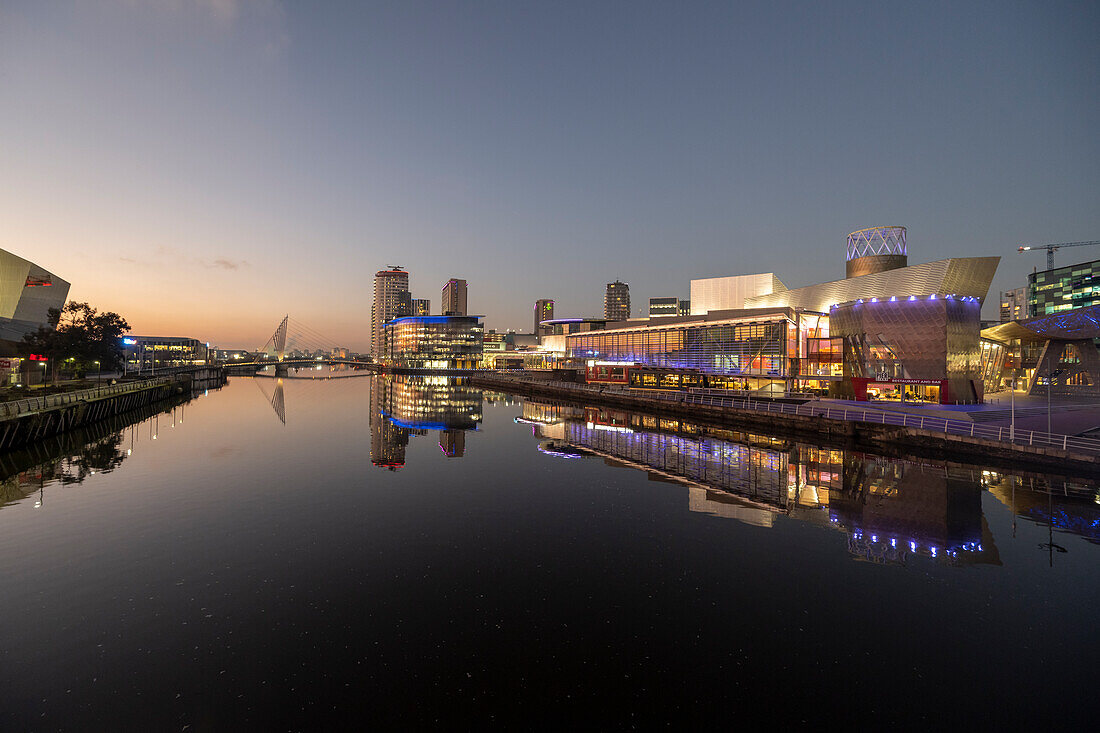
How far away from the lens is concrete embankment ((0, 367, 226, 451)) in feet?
114

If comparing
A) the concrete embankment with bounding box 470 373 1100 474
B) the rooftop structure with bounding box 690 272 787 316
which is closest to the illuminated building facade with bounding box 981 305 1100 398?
the concrete embankment with bounding box 470 373 1100 474

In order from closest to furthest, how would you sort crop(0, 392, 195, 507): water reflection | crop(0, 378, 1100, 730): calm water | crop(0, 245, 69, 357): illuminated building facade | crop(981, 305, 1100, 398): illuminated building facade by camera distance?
crop(0, 378, 1100, 730): calm water, crop(0, 392, 195, 507): water reflection, crop(981, 305, 1100, 398): illuminated building facade, crop(0, 245, 69, 357): illuminated building facade

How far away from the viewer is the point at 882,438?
3875 cm

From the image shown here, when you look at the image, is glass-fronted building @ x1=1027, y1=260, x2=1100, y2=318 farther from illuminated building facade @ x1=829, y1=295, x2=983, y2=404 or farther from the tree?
the tree

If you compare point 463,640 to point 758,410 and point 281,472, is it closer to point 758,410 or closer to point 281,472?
point 281,472

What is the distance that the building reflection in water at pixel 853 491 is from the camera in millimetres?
18250

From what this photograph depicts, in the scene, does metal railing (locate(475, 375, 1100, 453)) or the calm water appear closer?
the calm water

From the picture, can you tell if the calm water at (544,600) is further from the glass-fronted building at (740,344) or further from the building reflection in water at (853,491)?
the glass-fronted building at (740,344)

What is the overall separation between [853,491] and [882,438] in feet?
57.9

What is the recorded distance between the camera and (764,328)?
72.7 meters

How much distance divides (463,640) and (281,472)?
2331 centimetres

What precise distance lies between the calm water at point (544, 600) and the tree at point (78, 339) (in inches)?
2413

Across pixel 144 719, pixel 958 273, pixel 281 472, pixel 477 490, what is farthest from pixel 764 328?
pixel 144 719

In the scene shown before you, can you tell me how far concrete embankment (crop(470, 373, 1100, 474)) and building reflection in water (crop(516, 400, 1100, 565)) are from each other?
304 cm
